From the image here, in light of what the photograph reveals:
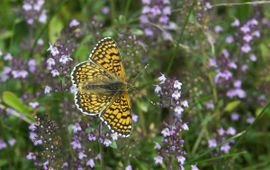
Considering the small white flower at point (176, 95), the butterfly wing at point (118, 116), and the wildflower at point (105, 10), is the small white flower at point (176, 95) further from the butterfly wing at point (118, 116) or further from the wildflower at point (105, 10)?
the wildflower at point (105, 10)

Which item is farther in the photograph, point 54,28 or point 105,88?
point 54,28

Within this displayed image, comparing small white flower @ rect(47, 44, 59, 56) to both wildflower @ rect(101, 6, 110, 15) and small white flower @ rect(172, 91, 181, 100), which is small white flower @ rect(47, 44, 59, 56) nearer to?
small white flower @ rect(172, 91, 181, 100)

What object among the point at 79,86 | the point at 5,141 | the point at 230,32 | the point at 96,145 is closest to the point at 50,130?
the point at 79,86

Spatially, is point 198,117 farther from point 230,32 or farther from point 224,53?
point 230,32

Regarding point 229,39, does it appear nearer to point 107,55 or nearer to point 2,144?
point 107,55

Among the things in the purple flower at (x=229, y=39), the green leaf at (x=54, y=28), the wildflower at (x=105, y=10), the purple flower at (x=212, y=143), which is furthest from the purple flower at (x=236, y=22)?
the green leaf at (x=54, y=28)

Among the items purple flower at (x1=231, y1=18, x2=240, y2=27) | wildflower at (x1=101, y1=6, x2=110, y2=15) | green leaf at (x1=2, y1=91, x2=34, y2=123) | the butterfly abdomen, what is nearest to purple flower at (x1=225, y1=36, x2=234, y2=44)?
purple flower at (x1=231, y1=18, x2=240, y2=27)

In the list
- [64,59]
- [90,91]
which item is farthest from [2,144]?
[90,91]
